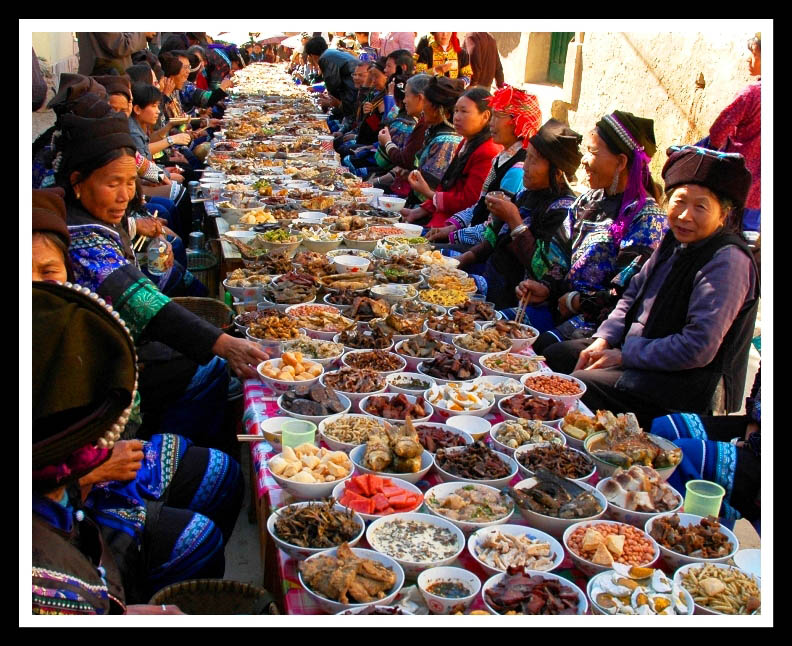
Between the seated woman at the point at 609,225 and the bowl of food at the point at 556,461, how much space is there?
6.33ft

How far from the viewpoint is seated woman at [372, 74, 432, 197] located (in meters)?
8.25

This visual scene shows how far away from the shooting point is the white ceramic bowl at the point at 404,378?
10.5 ft

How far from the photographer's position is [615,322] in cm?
420

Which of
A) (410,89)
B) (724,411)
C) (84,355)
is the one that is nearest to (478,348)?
(724,411)

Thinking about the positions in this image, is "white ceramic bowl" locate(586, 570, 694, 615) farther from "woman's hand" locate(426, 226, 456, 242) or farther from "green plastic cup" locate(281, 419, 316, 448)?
"woman's hand" locate(426, 226, 456, 242)

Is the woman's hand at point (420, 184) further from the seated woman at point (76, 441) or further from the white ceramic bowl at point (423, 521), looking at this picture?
the white ceramic bowl at point (423, 521)

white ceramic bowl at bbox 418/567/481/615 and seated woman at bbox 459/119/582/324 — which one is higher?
seated woman at bbox 459/119/582/324

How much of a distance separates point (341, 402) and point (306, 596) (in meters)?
1.09

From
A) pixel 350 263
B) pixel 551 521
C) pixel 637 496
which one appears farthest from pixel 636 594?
pixel 350 263

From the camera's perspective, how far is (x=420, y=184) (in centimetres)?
708

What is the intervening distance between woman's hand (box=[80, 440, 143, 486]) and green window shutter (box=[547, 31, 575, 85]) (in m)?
11.5

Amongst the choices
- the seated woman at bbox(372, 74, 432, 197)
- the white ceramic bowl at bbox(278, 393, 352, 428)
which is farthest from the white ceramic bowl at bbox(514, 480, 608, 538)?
the seated woman at bbox(372, 74, 432, 197)

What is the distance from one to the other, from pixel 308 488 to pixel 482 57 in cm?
1028

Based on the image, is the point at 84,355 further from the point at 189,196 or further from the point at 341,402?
the point at 189,196
